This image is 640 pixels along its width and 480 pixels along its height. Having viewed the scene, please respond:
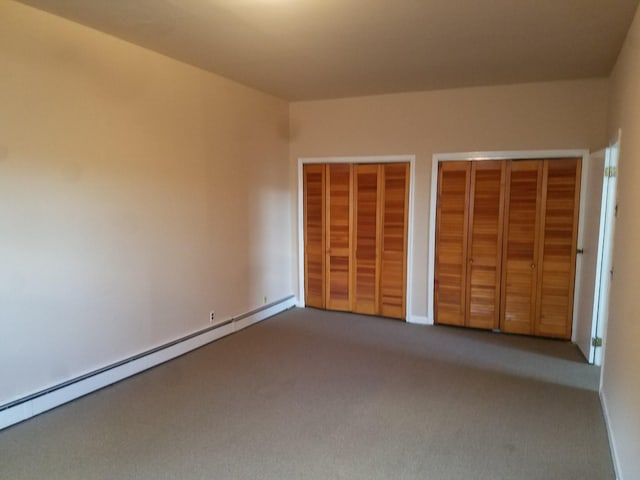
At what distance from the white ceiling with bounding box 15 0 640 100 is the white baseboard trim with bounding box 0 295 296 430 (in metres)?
2.59

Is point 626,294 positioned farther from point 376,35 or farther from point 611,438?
point 376,35

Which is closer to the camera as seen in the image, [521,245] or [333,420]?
[333,420]

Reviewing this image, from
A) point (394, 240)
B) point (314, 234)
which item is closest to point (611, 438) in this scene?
point (394, 240)

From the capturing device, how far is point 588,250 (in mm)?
4246

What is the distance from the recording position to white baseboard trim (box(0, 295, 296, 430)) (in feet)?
9.62

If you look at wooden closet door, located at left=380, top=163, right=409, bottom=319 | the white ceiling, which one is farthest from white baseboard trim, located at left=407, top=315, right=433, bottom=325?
the white ceiling

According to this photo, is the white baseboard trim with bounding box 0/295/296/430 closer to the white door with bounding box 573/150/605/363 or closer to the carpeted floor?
the carpeted floor

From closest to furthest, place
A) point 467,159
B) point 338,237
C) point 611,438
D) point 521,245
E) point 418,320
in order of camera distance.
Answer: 1. point 611,438
2. point 521,245
3. point 467,159
4. point 418,320
5. point 338,237

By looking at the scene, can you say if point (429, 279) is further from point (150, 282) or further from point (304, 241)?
point (150, 282)

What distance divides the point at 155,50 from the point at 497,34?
2.71 m

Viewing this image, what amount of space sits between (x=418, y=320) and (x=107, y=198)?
368cm

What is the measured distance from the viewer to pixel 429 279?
17.1 feet

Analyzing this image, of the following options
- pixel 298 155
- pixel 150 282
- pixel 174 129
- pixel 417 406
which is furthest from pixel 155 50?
pixel 417 406

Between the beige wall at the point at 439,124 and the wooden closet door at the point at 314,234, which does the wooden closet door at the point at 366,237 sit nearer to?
the beige wall at the point at 439,124
